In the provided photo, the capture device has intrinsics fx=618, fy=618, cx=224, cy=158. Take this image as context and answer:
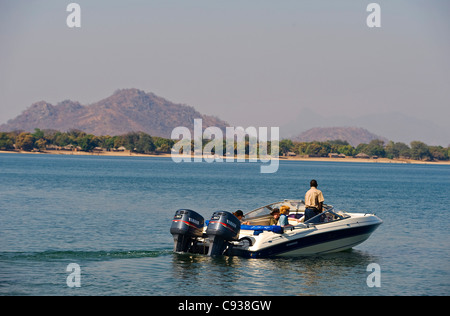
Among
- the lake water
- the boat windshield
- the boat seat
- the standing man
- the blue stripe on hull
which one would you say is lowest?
the lake water

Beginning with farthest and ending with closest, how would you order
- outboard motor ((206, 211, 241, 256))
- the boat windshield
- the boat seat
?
the boat windshield < the boat seat < outboard motor ((206, 211, 241, 256))

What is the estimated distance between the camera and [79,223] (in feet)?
102

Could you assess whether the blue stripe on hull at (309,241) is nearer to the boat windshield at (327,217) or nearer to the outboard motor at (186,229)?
the boat windshield at (327,217)

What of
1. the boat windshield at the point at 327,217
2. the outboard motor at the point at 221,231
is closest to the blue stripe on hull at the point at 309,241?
the boat windshield at the point at 327,217

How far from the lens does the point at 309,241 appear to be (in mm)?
21406

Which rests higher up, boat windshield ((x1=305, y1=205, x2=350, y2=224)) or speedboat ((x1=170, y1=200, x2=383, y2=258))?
boat windshield ((x1=305, y1=205, x2=350, y2=224))

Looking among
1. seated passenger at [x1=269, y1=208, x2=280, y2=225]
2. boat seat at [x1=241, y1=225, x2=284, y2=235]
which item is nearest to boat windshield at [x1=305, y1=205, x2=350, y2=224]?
seated passenger at [x1=269, y1=208, x2=280, y2=225]

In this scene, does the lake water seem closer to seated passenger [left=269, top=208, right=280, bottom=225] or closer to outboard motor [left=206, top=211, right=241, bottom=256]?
outboard motor [left=206, top=211, right=241, bottom=256]

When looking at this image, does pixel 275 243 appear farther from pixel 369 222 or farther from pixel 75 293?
pixel 75 293

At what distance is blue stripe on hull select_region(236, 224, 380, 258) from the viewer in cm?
2005

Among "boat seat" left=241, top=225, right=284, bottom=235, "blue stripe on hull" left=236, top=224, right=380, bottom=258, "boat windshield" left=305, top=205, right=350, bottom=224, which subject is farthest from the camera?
"boat windshield" left=305, top=205, right=350, bottom=224

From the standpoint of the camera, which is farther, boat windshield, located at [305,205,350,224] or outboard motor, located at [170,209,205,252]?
boat windshield, located at [305,205,350,224]
